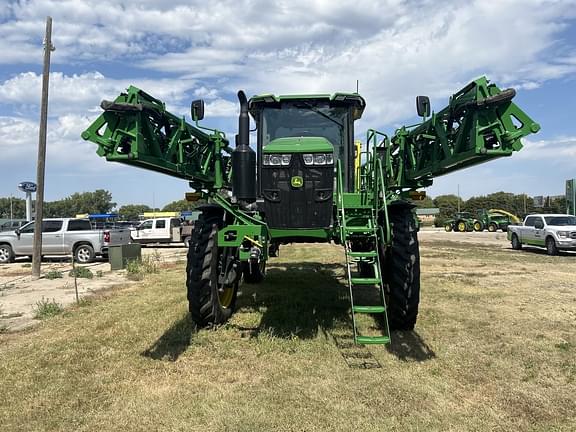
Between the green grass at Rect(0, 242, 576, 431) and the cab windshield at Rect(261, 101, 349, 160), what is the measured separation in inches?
99.2

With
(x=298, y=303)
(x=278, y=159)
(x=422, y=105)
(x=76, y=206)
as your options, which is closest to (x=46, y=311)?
(x=298, y=303)

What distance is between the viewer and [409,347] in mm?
5402

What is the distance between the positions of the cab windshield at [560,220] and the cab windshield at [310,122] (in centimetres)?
1521

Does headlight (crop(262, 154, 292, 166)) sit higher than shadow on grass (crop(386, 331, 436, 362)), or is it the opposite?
headlight (crop(262, 154, 292, 166))

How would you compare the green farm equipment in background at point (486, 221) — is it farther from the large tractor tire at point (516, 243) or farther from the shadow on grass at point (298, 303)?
the shadow on grass at point (298, 303)

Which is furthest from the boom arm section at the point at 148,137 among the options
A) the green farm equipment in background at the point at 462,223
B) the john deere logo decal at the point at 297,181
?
the green farm equipment in background at the point at 462,223

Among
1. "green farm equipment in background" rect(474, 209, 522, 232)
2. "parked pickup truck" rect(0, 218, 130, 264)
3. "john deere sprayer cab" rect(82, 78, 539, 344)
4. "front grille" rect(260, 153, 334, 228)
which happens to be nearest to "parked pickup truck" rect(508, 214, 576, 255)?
"john deere sprayer cab" rect(82, 78, 539, 344)

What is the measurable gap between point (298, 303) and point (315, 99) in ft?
10.3

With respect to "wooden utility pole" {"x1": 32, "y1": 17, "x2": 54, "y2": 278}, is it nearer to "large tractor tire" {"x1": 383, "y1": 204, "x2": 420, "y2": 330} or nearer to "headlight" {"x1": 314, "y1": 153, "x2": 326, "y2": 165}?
"headlight" {"x1": 314, "y1": 153, "x2": 326, "y2": 165}

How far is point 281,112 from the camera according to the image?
669 cm

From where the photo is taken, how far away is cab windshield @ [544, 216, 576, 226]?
60.1ft

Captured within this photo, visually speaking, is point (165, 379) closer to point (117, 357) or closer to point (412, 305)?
point (117, 357)

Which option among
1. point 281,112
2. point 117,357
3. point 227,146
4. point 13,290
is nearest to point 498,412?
point 117,357

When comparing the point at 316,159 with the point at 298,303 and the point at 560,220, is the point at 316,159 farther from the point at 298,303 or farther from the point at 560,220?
the point at 560,220
